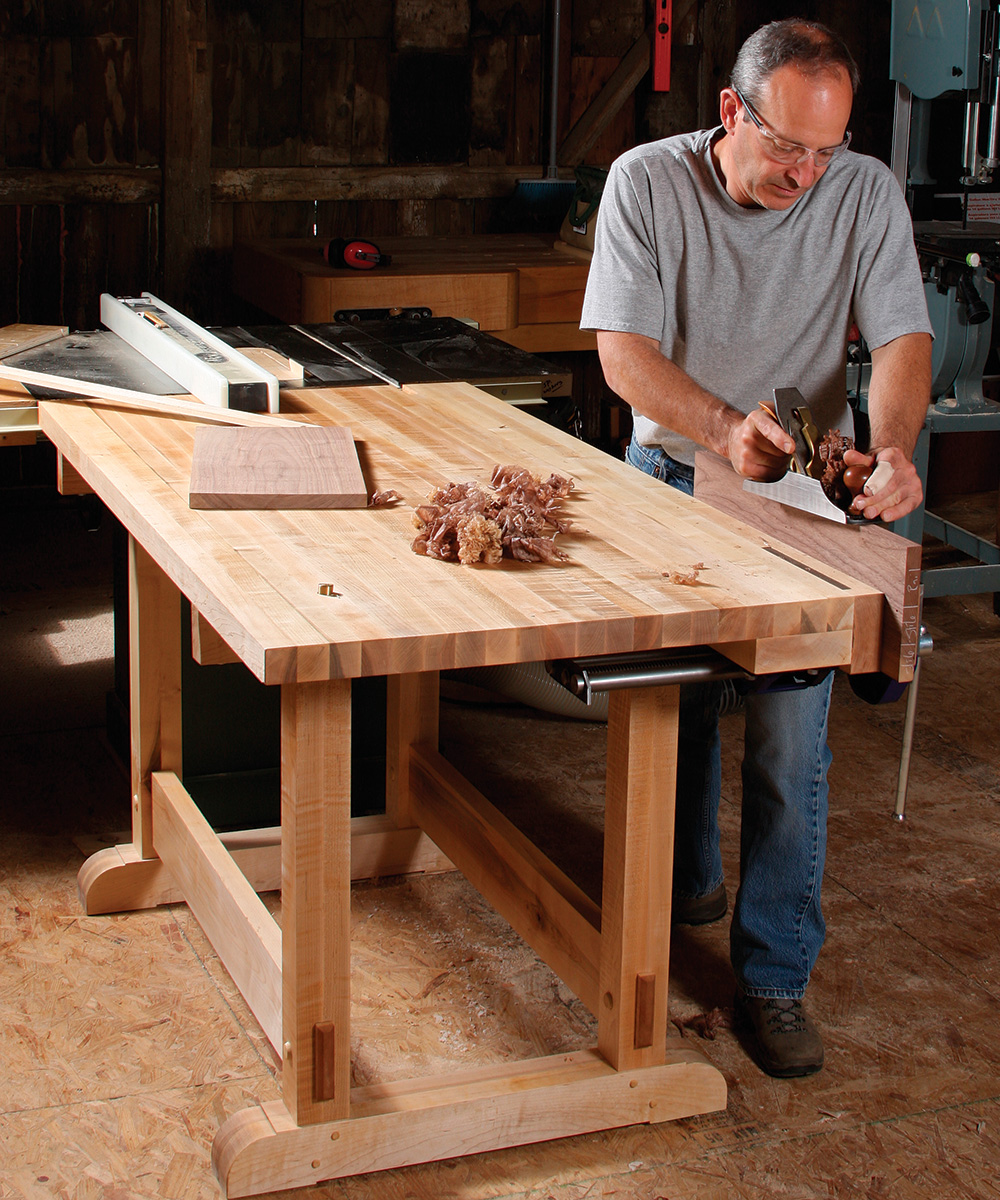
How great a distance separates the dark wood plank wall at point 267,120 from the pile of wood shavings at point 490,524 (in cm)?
331

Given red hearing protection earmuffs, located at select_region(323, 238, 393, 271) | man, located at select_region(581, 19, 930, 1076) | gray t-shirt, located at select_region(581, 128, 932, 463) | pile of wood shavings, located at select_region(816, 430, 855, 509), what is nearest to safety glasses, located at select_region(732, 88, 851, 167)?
man, located at select_region(581, 19, 930, 1076)

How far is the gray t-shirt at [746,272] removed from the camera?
2311mm

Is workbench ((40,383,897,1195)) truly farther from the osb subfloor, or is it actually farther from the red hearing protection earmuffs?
the red hearing protection earmuffs

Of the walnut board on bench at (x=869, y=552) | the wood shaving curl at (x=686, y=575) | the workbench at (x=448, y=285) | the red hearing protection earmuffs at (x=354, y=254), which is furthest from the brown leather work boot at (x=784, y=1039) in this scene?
the red hearing protection earmuffs at (x=354, y=254)

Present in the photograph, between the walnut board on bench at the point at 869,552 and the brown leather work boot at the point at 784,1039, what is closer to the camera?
the walnut board on bench at the point at 869,552

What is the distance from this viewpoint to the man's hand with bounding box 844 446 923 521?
186cm

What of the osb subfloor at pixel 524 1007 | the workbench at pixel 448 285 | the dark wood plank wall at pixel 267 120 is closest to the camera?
the osb subfloor at pixel 524 1007

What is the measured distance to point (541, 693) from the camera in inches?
135

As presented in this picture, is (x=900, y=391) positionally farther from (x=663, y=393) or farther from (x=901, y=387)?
(x=663, y=393)

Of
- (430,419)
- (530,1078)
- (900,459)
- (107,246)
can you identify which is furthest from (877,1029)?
(107,246)

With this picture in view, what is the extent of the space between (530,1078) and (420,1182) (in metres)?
0.21

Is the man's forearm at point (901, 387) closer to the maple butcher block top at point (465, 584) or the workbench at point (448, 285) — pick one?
the maple butcher block top at point (465, 584)

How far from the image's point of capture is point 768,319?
7.71 ft

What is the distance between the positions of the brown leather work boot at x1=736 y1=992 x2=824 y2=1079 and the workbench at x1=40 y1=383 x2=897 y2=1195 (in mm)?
145
